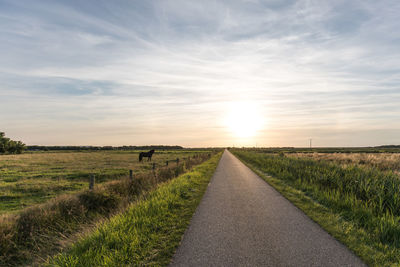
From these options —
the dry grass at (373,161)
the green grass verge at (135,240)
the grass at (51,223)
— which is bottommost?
the grass at (51,223)

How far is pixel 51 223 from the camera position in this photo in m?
7.60

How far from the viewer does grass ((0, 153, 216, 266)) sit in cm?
611

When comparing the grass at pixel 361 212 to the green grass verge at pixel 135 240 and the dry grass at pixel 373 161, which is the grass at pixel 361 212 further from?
the dry grass at pixel 373 161

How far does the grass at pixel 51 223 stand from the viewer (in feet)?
20.0

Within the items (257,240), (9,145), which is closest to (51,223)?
(257,240)

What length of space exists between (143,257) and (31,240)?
4.57 meters

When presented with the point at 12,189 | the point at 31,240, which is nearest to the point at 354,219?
the point at 31,240

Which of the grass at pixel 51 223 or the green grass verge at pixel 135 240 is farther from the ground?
the green grass verge at pixel 135 240

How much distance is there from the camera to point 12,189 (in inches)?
547

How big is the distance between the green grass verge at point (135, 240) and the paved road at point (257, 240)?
37cm

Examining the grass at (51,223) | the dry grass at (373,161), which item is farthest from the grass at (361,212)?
the dry grass at (373,161)

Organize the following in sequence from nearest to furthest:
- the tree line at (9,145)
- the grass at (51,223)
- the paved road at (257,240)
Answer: the paved road at (257,240)
the grass at (51,223)
the tree line at (9,145)

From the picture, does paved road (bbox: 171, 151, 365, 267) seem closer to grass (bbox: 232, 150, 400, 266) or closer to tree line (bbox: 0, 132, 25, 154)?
grass (bbox: 232, 150, 400, 266)

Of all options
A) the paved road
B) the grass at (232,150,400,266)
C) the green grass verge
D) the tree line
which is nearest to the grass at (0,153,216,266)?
the green grass verge
